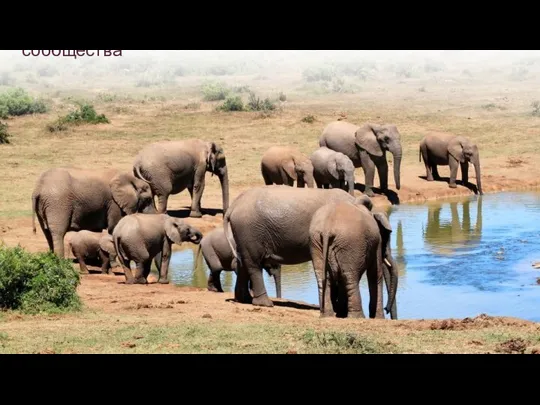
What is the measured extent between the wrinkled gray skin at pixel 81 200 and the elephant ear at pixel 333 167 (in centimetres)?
709

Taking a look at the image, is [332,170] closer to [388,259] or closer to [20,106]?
[388,259]

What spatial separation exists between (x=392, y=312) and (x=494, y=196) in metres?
14.7

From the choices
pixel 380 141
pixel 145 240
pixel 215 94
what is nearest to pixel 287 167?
pixel 380 141

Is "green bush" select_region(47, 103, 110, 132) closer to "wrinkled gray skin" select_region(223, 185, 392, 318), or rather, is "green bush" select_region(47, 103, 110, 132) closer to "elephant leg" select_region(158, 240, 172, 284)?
Answer: "elephant leg" select_region(158, 240, 172, 284)

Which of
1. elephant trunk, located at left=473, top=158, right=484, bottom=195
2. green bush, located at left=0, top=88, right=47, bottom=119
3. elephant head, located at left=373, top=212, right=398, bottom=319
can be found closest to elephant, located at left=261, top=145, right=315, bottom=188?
elephant trunk, located at left=473, top=158, right=484, bottom=195

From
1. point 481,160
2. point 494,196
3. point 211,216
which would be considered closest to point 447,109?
point 481,160

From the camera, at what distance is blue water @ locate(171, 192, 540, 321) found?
50.5 feet

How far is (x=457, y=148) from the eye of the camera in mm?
28297

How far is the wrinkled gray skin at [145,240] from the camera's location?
16281mm

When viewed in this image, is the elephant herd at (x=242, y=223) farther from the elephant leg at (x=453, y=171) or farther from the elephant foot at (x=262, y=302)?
the elephant leg at (x=453, y=171)

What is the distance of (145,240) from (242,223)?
9.15 feet

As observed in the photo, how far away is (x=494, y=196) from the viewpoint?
90.4 ft
